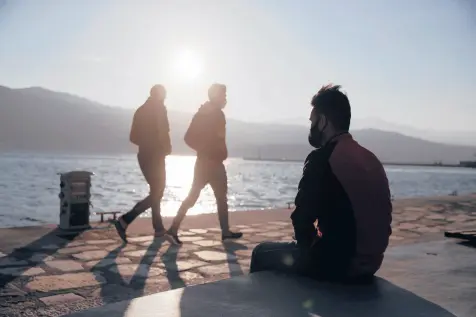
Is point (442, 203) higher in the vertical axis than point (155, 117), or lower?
lower

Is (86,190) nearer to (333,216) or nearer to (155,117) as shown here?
(155,117)

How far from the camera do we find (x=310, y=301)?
2350mm

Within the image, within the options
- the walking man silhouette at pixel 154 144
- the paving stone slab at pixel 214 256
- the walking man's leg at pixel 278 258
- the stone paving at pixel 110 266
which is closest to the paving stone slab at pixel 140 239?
the stone paving at pixel 110 266

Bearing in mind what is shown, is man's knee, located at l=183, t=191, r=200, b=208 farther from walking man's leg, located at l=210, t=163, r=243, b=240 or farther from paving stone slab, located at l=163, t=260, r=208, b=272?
paving stone slab, located at l=163, t=260, r=208, b=272

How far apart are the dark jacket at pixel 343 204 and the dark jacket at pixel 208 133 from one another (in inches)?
144

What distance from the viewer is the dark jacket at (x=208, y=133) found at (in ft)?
19.9

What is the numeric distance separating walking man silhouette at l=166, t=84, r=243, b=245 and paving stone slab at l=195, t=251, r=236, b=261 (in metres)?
0.80

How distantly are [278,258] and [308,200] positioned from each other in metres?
0.64

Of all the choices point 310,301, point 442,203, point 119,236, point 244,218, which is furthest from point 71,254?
point 442,203

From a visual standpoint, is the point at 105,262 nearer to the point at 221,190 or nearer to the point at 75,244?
the point at 75,244

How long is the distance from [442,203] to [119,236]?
29.5 feet

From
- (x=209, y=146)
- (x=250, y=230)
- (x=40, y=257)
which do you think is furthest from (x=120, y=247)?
(x=250, y=230)

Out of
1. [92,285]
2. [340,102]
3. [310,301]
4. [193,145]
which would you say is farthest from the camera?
[193,145]

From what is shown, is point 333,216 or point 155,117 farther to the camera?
point 155,117
